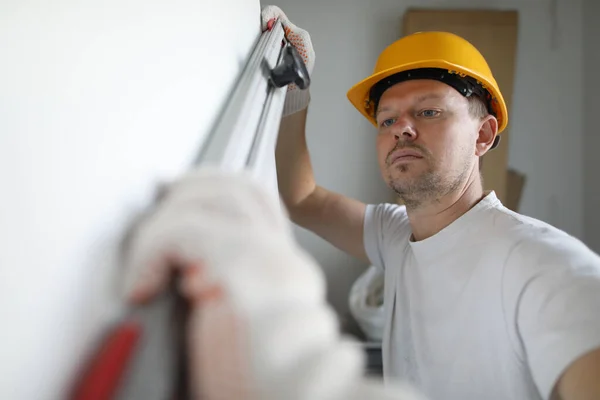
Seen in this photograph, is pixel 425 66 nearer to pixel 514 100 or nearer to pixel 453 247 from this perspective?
pixel 453 247

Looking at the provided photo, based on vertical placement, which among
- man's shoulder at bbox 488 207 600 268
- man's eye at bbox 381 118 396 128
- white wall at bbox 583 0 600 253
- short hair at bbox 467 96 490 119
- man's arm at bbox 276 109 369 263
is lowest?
man's shoulder at bbox 488 207 600 268

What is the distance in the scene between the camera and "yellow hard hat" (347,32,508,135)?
1104 millimetres

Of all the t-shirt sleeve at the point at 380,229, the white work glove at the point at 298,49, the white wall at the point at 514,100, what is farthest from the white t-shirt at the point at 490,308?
the white wall at the point at 514,100

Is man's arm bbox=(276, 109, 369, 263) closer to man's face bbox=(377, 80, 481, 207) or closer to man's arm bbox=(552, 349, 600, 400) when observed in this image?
man's face bbox=(377, 80, 481, 207)

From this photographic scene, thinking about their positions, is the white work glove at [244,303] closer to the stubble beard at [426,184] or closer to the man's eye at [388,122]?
the stubble beard at [426,184]

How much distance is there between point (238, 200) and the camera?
9.9 inches

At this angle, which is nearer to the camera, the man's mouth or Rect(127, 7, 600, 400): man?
Rect(127, 7, 600, 400): man

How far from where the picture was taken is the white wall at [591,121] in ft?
8.18

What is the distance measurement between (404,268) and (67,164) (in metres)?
1.07

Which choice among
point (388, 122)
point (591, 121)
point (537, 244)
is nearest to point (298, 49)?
point (388, 122)

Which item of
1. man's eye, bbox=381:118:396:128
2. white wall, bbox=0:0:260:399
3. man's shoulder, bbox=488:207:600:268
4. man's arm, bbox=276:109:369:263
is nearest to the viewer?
white wall, bbox=0:0:260:399

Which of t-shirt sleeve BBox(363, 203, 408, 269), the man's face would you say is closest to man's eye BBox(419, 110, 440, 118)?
the man's face

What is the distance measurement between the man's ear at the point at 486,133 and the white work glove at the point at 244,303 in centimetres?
112

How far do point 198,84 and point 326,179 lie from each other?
219cm
